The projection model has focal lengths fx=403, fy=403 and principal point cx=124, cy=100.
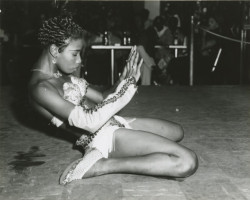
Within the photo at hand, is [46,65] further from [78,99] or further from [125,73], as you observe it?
[125,73]

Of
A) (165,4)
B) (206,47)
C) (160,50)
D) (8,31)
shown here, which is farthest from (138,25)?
(165,4)

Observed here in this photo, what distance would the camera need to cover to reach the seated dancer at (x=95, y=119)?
7.80 ft

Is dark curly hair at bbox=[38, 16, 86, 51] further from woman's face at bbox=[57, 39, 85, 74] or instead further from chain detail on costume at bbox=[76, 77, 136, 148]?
chain detail on costume at bbox=[76, 77, 136, 148]

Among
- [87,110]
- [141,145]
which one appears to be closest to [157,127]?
[141,145]

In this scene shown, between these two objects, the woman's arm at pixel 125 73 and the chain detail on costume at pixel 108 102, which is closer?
the chain detail on costume at pixel 108 102

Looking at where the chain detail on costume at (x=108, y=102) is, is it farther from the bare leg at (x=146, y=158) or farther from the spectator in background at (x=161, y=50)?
the spectator in background at (x=161, y=50)

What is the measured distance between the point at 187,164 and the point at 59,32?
1.12 meters

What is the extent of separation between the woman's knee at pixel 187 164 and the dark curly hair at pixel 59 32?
99 centimetres

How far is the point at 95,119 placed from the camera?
2.38 m

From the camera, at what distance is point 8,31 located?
8.27 m

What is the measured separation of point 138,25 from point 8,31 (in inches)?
106

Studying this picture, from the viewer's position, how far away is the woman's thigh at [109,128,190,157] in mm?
2398

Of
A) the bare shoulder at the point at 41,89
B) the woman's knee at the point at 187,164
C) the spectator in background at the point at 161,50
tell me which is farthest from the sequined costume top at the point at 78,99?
the spectator in background at the point at 161,50

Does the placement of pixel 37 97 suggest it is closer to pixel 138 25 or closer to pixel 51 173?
pixel 51 173
